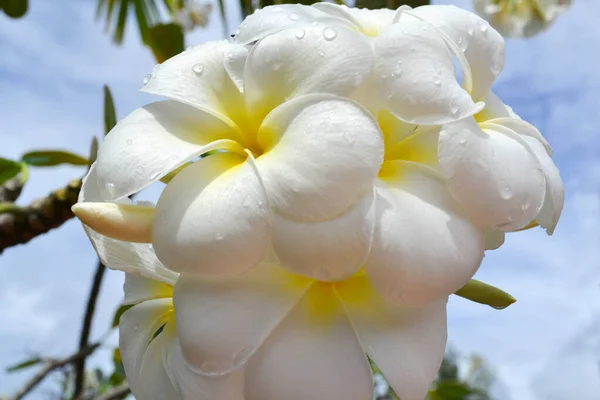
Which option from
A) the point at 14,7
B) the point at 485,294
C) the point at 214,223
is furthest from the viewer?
the point at 14,7

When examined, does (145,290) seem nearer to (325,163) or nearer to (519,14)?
(325,163)

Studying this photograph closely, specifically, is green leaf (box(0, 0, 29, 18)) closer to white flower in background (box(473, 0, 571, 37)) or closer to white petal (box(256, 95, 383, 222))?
white flower in background (box(473, 0, 571, 37))

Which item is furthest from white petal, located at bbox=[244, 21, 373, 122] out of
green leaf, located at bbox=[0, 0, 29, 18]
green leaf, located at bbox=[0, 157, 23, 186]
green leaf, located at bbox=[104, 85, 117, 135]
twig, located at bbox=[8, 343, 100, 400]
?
green leaf, located at bbox=[0, 0, 29, 18]

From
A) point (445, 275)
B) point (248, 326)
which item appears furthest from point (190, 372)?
point (445, 275)

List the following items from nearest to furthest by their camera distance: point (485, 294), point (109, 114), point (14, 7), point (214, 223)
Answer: point (214, 223) → point (485, 294) → point (109, 114) → point (14, 7)

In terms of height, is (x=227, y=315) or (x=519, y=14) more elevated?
(x=227, y=315)

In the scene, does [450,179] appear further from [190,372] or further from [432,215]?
[190,372]

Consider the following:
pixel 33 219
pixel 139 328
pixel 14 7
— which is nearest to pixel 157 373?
pixel 139 328
